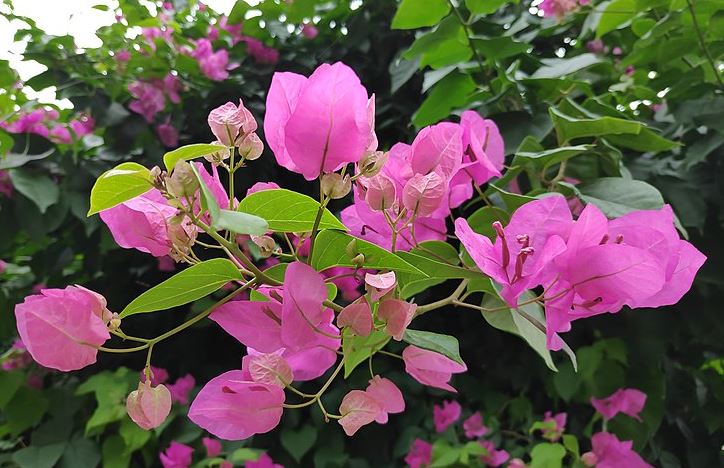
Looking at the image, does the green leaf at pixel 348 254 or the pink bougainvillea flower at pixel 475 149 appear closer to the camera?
the green leaf at pixel 348 254

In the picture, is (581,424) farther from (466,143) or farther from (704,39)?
(466,143)

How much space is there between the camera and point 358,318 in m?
0.25

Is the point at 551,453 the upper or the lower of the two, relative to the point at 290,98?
lower

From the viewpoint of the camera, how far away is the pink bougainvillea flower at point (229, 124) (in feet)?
0.84

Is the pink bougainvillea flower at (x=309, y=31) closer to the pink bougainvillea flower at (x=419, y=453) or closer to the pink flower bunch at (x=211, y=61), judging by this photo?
the pink flower bunch at (x=211, y=61)

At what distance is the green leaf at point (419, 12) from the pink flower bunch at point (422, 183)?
32 cm

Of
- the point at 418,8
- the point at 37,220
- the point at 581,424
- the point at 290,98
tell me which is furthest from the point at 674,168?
the point at 37,220

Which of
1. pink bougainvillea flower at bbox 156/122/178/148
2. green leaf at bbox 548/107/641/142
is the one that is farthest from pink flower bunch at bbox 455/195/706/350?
pink bougainvillea flower at bbox 156/122/178/148

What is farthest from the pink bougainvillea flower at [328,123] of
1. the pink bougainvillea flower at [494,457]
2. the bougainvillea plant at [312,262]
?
the pink bougainvillea flower at [494,457]

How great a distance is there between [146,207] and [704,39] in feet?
2.43

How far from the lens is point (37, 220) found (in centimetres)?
101

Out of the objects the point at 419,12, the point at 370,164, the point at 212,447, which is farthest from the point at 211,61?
the point at 370,164

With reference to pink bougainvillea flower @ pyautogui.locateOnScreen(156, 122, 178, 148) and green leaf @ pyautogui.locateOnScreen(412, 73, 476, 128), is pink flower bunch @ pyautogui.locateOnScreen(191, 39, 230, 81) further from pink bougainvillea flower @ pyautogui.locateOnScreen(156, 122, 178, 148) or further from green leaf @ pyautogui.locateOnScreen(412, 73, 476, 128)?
green leaf @ pyautogui.locateOnScreen(412, 73, 476, 128)

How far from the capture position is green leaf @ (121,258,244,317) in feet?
0.79
